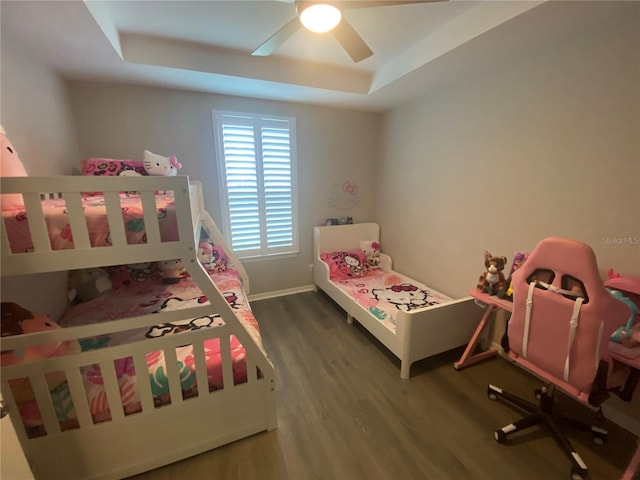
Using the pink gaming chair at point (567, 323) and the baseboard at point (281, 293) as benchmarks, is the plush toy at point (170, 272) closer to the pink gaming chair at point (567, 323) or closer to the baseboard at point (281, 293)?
the baseboard at point (281, 293)

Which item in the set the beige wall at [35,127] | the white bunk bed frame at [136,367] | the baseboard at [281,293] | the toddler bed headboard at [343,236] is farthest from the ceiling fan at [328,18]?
the baseboard at [281,293]

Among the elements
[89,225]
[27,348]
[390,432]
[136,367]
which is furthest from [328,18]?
[390,432]

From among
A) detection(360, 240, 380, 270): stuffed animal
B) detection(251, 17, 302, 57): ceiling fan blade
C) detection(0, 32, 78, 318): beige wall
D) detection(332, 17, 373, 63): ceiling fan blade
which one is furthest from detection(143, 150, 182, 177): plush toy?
detection(360, 240, 380, 270): stuffed animal

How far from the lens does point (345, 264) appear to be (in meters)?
3.20

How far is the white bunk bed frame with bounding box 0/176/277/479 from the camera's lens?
1.00m

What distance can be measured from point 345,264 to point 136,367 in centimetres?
230

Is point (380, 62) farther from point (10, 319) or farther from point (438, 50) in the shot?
point (10, 319)

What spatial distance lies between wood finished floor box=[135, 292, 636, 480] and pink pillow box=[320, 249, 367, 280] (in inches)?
38.4

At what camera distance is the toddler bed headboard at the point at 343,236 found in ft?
11.0

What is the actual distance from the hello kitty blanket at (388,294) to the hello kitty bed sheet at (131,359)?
43.4 inches

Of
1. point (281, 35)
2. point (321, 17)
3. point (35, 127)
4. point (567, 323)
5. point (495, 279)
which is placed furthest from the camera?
point (495, 279)

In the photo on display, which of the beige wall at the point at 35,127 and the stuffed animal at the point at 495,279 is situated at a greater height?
the beige wall at the point at 35,127

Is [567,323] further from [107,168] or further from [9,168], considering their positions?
[107,168]

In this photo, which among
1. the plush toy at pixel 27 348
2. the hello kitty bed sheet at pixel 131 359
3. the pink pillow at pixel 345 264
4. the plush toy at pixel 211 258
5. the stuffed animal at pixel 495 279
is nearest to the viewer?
the plush toy at pixel 27 348
